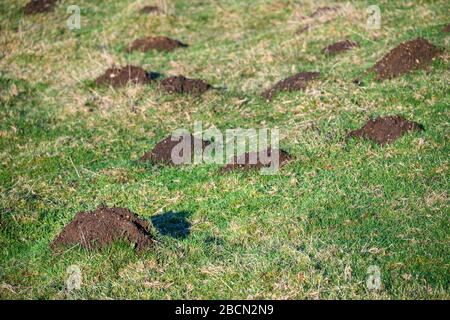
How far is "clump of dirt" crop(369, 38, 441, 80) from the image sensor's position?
12203mm

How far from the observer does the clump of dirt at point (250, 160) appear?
30.1ft

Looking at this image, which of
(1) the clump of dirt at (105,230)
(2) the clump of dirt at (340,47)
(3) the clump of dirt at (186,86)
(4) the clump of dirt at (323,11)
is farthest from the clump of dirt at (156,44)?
(1) the clump of dirt at (105,230)

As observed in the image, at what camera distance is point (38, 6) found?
21500 millimetres

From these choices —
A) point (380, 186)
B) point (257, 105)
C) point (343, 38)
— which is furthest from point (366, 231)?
point (343, 38)

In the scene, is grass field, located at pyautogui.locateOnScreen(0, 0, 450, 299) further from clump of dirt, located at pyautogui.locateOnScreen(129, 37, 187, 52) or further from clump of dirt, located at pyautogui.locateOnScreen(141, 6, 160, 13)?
clump of dirt, located at pyautogui.locateOnScreen(141, 6, 160, 13)

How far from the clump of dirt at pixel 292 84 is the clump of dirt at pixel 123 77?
292 centimetres

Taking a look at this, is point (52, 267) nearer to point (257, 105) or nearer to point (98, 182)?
point (98, 182)

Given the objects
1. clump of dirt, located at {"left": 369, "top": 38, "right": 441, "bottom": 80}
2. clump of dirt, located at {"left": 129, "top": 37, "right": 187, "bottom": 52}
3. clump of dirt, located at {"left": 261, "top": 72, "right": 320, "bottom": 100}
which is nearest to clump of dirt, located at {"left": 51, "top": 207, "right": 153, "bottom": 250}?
clump of dirt, located at {"left": 261, "top": 72, "right": 320, "bottom": 100}

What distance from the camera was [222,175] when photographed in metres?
9.22

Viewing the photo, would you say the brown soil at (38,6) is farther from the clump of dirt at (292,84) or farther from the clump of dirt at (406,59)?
the clump of dirt at (406,59)

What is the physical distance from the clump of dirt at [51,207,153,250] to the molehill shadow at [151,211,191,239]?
1.51 feet

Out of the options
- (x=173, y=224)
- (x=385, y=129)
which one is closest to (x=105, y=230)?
(x=173, y=224)

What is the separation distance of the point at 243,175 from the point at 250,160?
0.36 metres

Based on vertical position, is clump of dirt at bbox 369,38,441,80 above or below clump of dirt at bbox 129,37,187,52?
above
